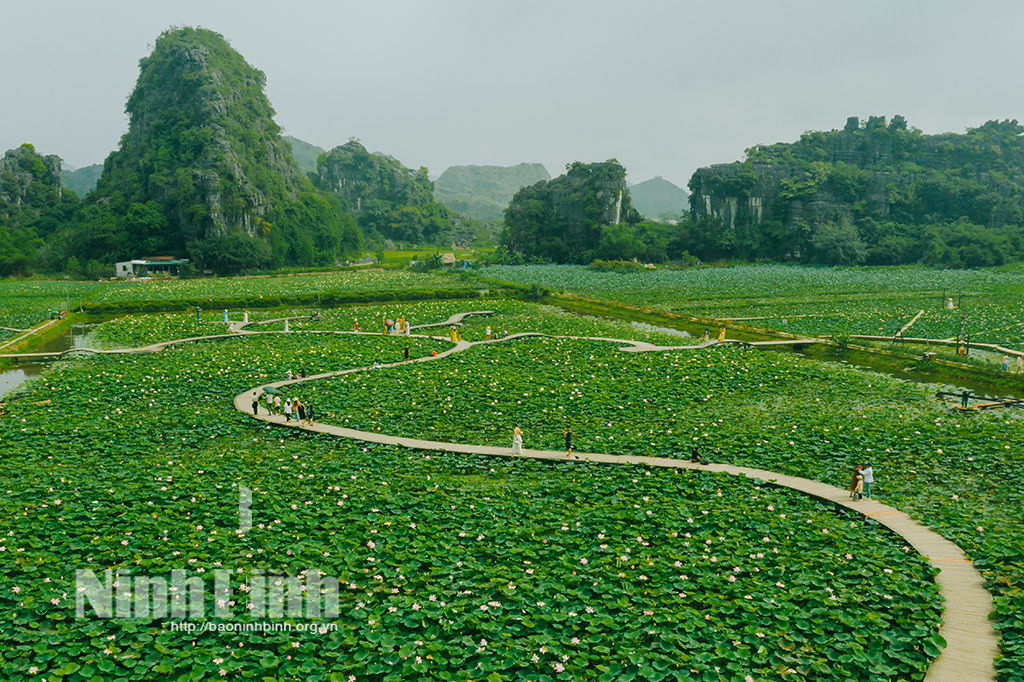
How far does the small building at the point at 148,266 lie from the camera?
78.6 m

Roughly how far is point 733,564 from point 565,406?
449 inches

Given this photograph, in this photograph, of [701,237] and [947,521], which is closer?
[947,521]

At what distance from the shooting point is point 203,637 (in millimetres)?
10117

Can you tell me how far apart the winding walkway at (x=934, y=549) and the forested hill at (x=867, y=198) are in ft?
282

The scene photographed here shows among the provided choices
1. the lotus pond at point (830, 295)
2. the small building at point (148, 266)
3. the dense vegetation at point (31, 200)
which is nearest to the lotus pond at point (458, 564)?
the lotus pond at point (830, 295)

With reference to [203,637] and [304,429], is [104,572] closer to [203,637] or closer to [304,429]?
[203,637]

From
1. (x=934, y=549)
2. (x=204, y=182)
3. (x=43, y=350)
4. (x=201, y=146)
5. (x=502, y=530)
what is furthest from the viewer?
(x=201, y=146)

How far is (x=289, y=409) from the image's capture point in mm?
22078

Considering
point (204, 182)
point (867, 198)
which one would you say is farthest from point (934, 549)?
point (867, 198)

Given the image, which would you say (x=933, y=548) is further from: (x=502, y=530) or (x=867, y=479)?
(x=502, y=530)

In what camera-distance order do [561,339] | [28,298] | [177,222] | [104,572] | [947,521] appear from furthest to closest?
[177,222]
[28,298]
[561,339]
[947,521]
[104,572]

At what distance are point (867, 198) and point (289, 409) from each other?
346 ft

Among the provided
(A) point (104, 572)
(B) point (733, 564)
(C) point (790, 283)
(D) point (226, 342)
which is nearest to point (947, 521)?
(B) point (733, 564)

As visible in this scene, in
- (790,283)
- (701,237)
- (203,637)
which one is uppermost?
(701,237)
